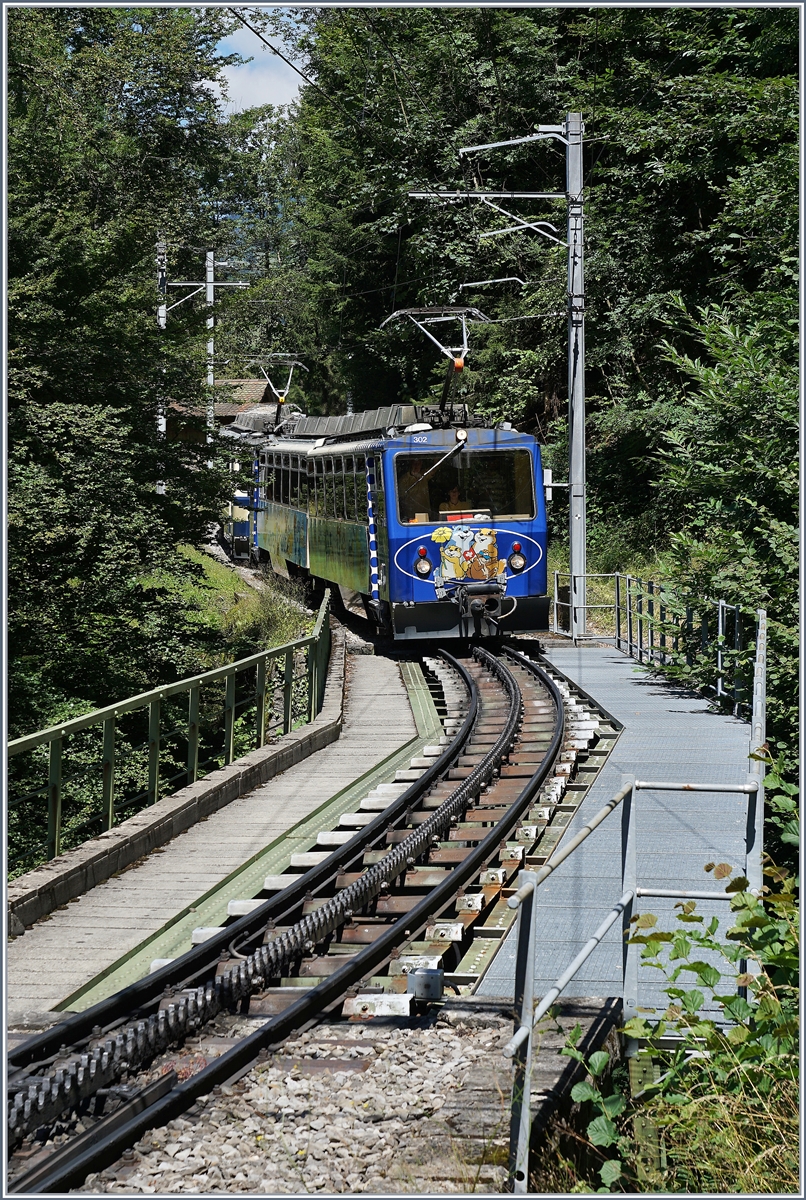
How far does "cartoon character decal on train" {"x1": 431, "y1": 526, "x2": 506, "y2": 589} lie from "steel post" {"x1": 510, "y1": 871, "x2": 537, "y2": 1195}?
48.6ft

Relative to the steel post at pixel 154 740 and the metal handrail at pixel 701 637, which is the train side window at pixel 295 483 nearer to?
the metal handrail at pixel 701 637

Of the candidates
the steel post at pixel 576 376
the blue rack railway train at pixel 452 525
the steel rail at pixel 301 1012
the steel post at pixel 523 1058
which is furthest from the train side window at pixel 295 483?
the steel post at pixel 523 1058

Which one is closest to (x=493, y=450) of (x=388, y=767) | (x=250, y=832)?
(x=388, y=767)

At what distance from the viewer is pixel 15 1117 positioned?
16.6ft

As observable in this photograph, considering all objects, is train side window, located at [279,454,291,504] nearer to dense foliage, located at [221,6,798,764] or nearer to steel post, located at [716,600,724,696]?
dense foliage, located at [221,6,798,764]

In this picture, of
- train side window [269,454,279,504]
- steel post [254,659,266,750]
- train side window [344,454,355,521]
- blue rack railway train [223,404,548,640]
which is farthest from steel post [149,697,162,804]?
train side window [269,454,279,504]

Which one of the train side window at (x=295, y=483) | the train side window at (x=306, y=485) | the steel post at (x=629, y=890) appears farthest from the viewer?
the train side window at (x=295, y=483)

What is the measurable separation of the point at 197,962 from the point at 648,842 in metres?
2.98

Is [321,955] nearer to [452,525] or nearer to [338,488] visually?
[452,525]

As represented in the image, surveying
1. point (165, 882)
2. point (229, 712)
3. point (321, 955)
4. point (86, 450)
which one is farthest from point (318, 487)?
point (321, 955)

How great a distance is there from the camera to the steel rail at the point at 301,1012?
4.72 m

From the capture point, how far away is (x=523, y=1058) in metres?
4.18

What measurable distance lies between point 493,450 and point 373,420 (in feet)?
7.89

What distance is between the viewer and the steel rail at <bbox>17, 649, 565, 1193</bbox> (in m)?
4.72
